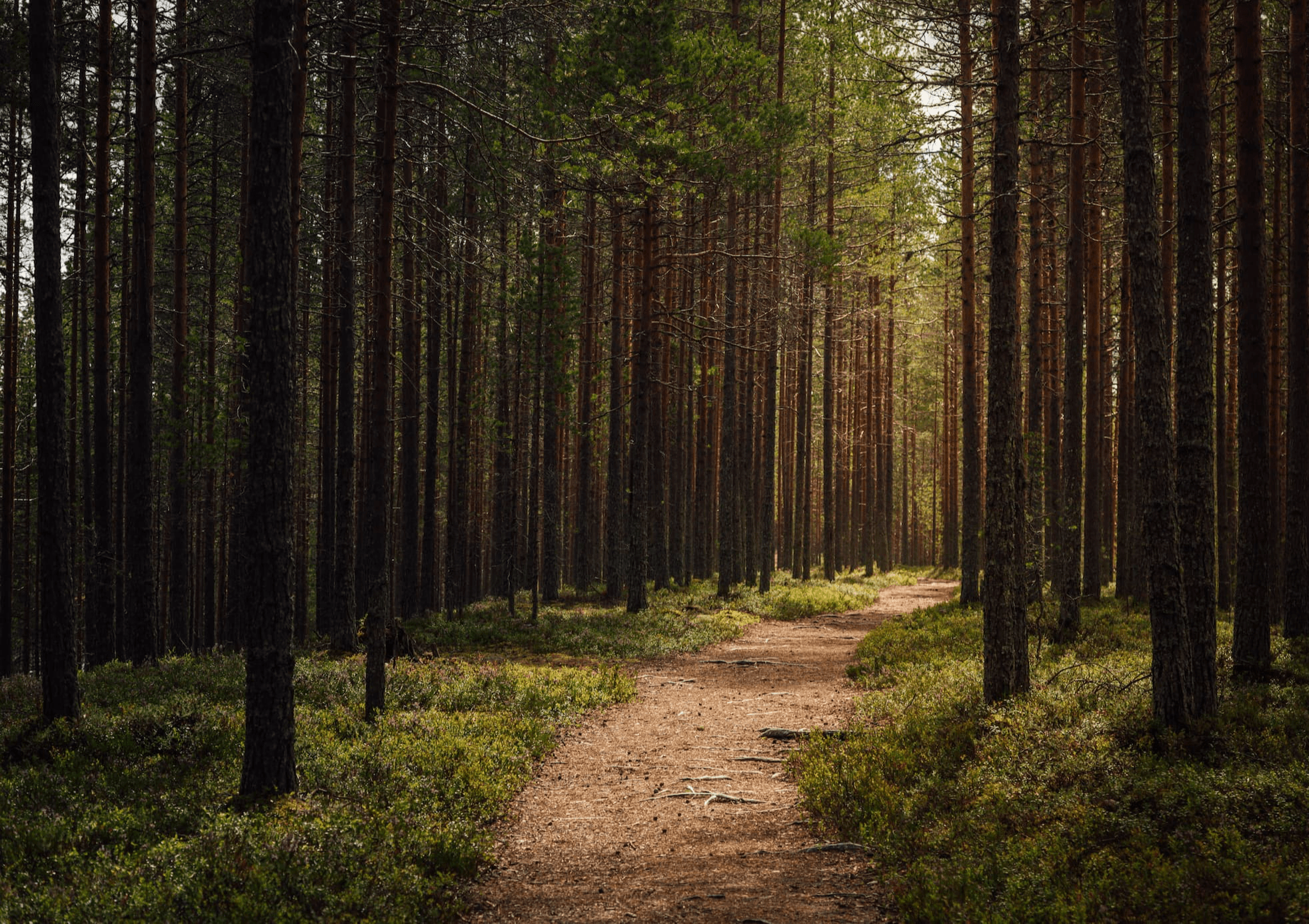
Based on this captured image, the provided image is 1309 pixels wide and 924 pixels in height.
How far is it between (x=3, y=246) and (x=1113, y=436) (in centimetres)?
4061

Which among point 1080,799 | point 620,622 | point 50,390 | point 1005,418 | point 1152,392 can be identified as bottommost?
point 620,622

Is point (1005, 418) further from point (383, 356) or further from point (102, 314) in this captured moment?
point (102, 314)

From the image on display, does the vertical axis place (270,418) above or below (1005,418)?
below

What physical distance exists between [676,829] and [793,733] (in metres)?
3.41

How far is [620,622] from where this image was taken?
20.5m

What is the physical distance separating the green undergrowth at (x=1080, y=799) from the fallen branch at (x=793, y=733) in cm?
33

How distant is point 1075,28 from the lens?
32.5 feet

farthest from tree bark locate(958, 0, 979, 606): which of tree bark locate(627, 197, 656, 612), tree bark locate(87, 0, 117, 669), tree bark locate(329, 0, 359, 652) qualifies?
tree bark locate(87, 0, 117, 669)

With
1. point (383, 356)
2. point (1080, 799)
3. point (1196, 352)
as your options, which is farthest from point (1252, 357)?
point (383, 356)

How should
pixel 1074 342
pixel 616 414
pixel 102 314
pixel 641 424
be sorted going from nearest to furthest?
pixel 102 314 → pixel 1074 342 → pixel 641 424 → pixel 616 414

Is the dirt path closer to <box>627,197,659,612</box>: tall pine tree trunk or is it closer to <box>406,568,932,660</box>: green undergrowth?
<box>406,568,932,660</box>: green undergrowth

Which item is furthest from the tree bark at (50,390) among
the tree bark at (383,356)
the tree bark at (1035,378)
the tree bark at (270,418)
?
the tree bark at (1035,378)

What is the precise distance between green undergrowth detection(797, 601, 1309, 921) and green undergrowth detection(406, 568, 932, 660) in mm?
7496

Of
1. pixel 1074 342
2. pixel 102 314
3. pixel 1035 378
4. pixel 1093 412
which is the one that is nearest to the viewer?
pixel 1035 378
